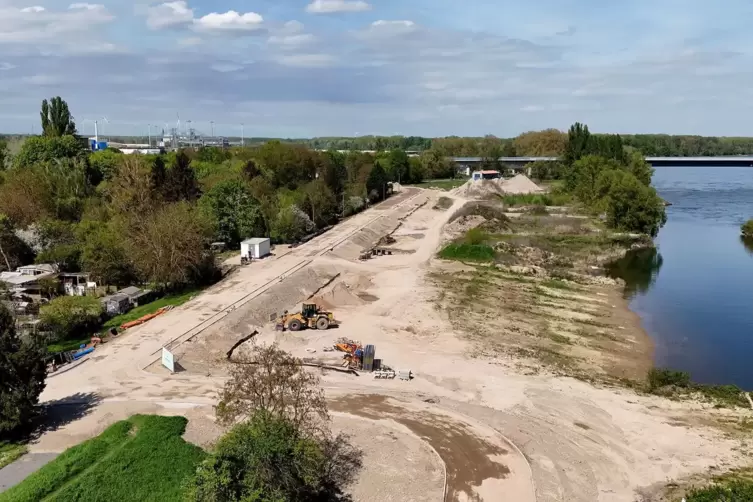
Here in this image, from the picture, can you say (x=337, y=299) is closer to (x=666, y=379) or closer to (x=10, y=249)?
(x=666, y=379)

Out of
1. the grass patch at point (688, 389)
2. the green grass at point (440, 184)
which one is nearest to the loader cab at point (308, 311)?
the grass patch at point (688, 389)

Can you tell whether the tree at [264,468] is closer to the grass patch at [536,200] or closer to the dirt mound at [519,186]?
the grass patch at [536,200]

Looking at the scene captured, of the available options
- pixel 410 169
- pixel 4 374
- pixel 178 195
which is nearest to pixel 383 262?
pixel 178 195

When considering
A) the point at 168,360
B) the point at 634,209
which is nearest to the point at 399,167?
the point at 634,209

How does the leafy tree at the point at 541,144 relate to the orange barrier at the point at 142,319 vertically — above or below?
above

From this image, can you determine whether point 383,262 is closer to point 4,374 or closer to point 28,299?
point 28,299

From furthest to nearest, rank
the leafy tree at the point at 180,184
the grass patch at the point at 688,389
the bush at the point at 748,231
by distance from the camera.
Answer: the bush at the point at 748,231 < the leafy tree at the point at 180,184 < the grass patch at the point at 688,389

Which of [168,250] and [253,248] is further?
[253,248]
